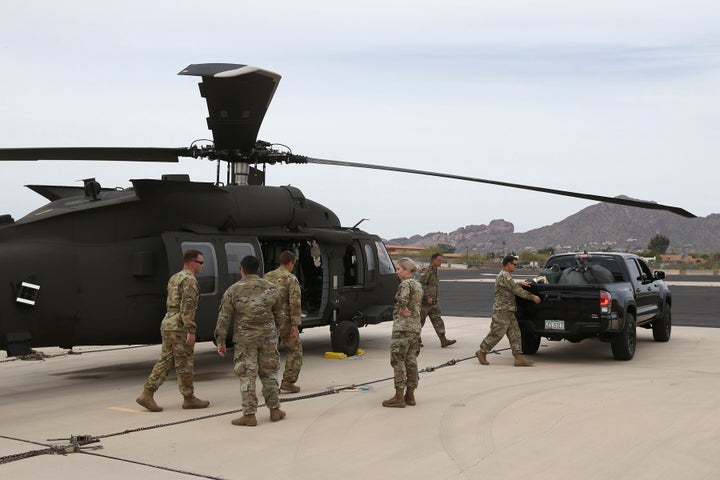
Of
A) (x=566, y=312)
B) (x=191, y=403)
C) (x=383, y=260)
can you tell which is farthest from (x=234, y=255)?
(x=566, y=312)

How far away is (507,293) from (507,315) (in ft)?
1.11

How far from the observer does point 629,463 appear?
6090mm

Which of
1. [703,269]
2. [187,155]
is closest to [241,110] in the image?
[187,155]

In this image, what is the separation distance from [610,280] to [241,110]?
6.82m

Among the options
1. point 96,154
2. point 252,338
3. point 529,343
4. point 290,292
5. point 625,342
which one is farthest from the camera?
point 529,343

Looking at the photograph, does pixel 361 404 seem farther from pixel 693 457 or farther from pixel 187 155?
pixel 187 155

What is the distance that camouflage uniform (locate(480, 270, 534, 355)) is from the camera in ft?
38.3

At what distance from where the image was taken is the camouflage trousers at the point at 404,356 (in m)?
8.37

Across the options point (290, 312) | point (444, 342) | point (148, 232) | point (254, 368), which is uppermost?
point (148, 232)

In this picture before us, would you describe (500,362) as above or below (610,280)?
below

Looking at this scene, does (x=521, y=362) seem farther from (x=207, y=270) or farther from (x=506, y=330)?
(x=207, y=270)

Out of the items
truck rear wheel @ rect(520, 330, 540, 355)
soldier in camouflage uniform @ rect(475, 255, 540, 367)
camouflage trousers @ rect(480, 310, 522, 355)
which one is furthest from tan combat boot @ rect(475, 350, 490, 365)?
truck rear wheel @ rect(520, 330, 540, 355)

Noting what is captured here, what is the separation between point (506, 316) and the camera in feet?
38.3

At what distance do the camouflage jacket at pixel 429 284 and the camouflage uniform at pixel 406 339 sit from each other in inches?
199
